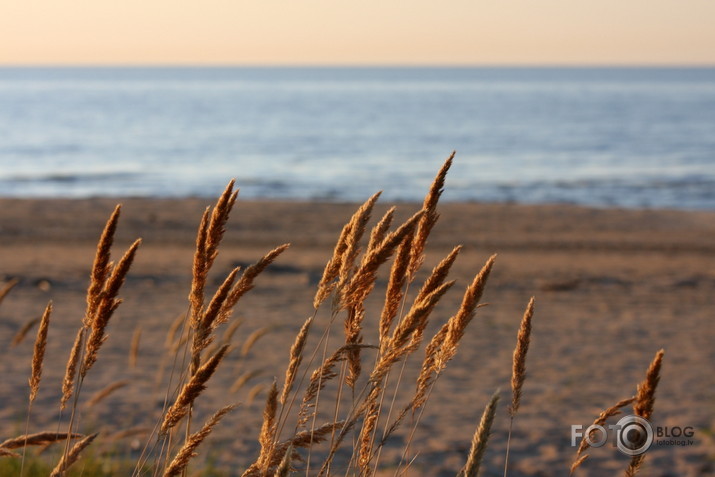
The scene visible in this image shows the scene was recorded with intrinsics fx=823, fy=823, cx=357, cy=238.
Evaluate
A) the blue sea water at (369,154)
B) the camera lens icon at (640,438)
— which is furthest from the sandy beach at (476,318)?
the blue sea water at (369,154)

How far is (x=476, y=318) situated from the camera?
1135cm

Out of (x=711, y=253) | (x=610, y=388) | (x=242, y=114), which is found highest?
(x=610, y=388)

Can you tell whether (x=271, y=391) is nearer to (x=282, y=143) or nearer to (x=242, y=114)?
(x=282, y=143)

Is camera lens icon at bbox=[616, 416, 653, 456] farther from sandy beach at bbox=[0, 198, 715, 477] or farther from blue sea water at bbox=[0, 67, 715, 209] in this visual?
blue sea water at bbox=[0, 67, 715, 209]

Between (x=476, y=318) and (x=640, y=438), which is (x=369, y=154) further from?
(x=640, y=438)

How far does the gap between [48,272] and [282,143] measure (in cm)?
4000

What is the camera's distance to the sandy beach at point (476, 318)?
23.1 feet

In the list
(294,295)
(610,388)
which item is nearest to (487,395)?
(610,388)

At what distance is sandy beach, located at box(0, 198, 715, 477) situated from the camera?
705cm

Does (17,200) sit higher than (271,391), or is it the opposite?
(271,391)

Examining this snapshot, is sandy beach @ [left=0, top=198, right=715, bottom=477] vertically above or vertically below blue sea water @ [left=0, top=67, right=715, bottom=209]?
above

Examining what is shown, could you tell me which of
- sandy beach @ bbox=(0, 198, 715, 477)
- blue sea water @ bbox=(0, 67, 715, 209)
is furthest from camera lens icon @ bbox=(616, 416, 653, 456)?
blue sea water @ bbox=(0, 67, 715, 209)

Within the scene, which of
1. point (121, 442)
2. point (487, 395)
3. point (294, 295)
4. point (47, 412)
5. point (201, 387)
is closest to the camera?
point (201, 387)

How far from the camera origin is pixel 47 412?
7383mm
